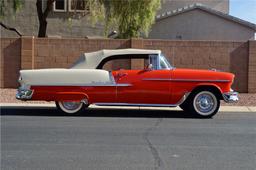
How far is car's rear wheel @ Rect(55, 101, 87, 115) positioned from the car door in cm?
106

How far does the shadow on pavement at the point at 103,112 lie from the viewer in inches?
579

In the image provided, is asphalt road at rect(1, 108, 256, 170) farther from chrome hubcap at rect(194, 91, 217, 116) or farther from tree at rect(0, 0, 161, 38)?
tree at rect(0, 0, 161, 38)

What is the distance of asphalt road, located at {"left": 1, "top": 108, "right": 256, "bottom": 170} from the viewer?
802 centimetres

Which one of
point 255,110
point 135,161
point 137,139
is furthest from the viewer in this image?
point 255,110

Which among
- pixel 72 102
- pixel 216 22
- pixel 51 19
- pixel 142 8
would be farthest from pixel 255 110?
pixel 51 19

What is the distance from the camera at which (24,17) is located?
33000 millimetres

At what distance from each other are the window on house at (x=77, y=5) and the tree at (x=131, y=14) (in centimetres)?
310

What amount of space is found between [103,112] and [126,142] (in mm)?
5639

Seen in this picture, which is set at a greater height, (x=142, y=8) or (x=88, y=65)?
(x=142, y=8)

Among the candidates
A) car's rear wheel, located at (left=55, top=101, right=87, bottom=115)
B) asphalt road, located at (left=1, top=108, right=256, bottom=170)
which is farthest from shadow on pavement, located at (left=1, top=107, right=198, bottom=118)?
car's rear wheel, located at (left=55, top=101, right=87, bottom=115)

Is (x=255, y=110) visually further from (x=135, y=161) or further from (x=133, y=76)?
(x=135, y=161)

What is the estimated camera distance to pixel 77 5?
97.4 feet

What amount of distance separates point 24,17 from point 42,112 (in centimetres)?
1882

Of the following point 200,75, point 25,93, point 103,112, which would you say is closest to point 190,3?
point 103,112
